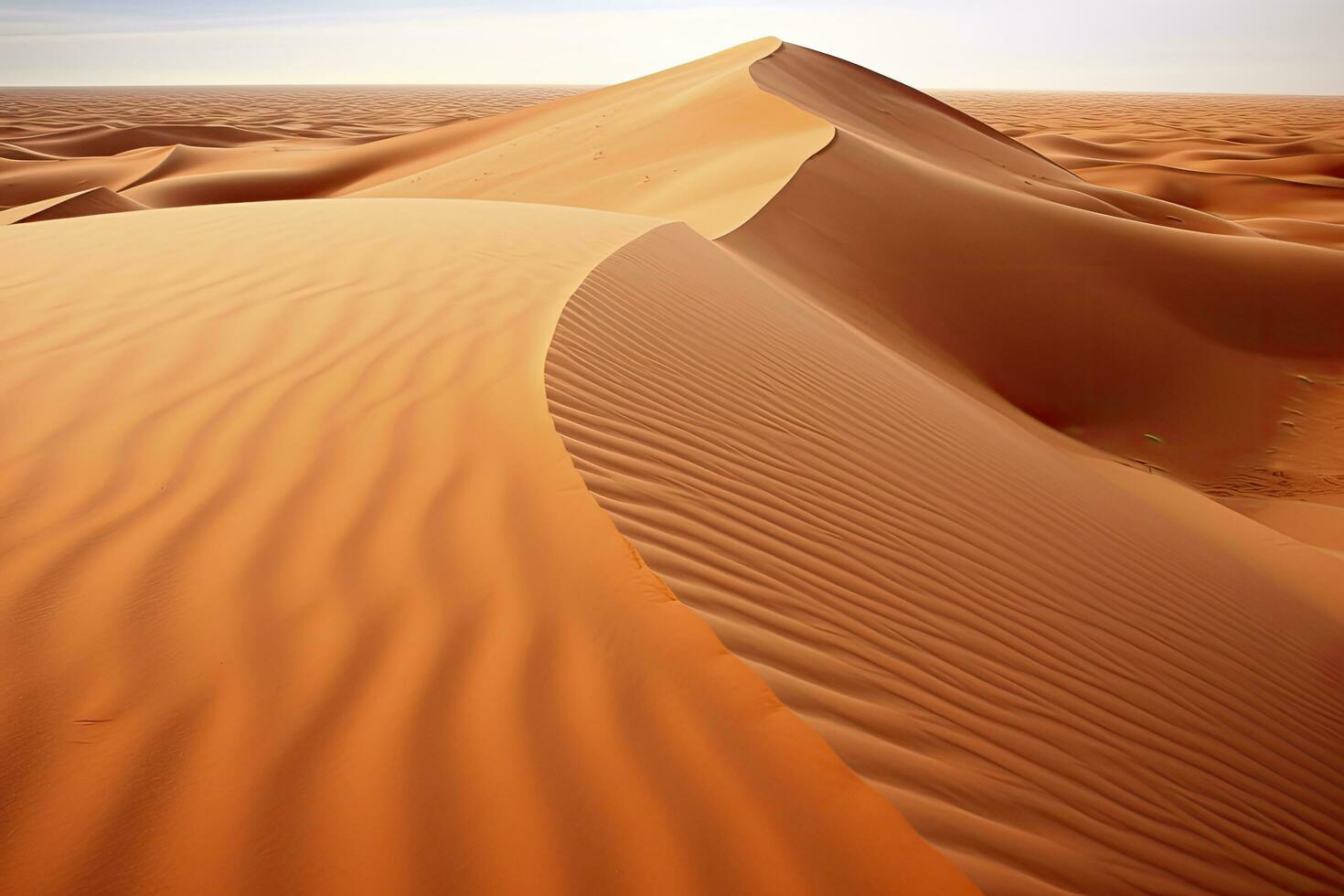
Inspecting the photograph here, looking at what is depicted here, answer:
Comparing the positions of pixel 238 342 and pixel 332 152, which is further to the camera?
pixel 332 152

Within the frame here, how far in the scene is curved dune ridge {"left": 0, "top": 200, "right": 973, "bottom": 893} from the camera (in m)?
1.45

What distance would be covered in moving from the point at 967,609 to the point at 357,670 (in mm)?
1906

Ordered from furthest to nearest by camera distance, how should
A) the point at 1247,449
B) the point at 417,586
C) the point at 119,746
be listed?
the point at 1247,449
the point at 417,586
the point at 119,746

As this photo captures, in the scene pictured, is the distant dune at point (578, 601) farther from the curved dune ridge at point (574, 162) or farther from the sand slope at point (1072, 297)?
the curved dune ridge at point (574, 162)

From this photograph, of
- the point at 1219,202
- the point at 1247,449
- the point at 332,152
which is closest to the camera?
the point at 1247,449

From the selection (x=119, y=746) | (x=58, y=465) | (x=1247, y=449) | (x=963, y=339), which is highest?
(x=58, y=465)

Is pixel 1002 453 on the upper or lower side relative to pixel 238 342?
lower

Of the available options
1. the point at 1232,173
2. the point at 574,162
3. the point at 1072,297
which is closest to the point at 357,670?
the point at 1072,297

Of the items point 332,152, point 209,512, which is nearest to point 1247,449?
point 209,512

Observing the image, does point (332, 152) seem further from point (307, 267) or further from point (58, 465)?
point (58, 465)

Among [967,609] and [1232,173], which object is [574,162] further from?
[1232,173]

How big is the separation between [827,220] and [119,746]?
9.18m

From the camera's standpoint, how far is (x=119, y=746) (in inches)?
61.3

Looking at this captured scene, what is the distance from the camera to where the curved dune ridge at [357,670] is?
1.45 metres
